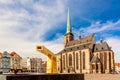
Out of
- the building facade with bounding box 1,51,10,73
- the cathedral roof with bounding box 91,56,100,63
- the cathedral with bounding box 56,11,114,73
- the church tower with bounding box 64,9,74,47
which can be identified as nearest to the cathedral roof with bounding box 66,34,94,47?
the cathedral with bounding box 56,11,114,73

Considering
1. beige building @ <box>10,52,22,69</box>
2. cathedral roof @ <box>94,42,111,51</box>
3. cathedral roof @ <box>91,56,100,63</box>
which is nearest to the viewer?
cathedral roof @ <box>91,56,100,63</box>

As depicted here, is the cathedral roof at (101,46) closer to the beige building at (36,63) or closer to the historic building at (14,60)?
the historic building at (14,60)

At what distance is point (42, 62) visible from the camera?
186500 mm

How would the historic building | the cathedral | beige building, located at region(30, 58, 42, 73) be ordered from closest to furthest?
the cathedral
the historic building
beige building, located at region(30, 58, 42, 73)

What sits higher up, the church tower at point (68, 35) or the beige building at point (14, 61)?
the church tower at point (68, 35)

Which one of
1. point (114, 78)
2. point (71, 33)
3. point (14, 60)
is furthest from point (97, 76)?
point (14, 60)

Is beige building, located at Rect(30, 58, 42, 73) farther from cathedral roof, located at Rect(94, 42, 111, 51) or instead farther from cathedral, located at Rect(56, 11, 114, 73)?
cathedral roof, located at Rect(94, 42, 111, 51)

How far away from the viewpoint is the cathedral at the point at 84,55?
3356 inches

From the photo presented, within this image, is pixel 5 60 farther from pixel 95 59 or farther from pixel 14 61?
pixel 95 59

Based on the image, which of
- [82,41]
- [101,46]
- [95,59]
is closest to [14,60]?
[82,41]

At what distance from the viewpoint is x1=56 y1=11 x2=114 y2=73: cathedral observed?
8525cm

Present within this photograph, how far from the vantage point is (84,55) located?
9325 centimetres

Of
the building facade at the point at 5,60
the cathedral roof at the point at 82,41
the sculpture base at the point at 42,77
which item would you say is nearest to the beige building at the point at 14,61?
the building facade at the point at 5,60

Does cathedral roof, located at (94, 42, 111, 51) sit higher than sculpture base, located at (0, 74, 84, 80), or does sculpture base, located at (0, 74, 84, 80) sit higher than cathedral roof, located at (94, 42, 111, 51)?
cathedral roof, located at (94, 42, 111, 51)
